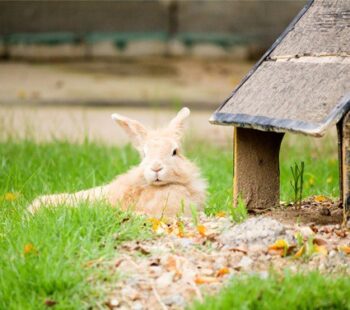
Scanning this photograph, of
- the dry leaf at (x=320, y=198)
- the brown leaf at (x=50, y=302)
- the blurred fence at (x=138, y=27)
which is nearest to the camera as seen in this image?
the brown leaf at (x=50, y=302)

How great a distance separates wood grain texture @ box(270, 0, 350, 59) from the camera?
17.5 feet

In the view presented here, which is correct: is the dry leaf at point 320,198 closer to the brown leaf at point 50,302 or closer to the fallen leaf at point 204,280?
the fallen leaf at point 204,280

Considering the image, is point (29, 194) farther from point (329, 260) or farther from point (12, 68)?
point (12, 68)

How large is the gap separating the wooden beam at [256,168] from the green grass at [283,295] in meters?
1.35

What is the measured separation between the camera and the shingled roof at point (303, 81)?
4.84 meters

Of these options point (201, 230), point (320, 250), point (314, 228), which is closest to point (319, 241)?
point (320, 250)

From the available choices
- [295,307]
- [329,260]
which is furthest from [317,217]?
[295,307]

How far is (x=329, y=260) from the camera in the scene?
475 cm

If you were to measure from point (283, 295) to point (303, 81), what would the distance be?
1492 millimetres

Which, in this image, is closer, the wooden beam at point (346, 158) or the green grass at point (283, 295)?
the green grass at point (283, 295)

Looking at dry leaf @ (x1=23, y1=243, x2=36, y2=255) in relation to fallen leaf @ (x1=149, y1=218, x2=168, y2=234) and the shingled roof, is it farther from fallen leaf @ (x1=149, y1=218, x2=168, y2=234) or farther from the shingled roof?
the shingled roof

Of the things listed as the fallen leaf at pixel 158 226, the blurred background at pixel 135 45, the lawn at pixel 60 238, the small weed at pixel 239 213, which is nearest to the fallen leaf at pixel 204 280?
the lawn at pixel 60 238

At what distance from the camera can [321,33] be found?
550cm

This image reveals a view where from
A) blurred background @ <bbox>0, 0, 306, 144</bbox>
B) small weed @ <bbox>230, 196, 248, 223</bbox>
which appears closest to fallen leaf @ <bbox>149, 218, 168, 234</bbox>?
small weed @ <bbox>230, 196, 248, 223</bbox>
